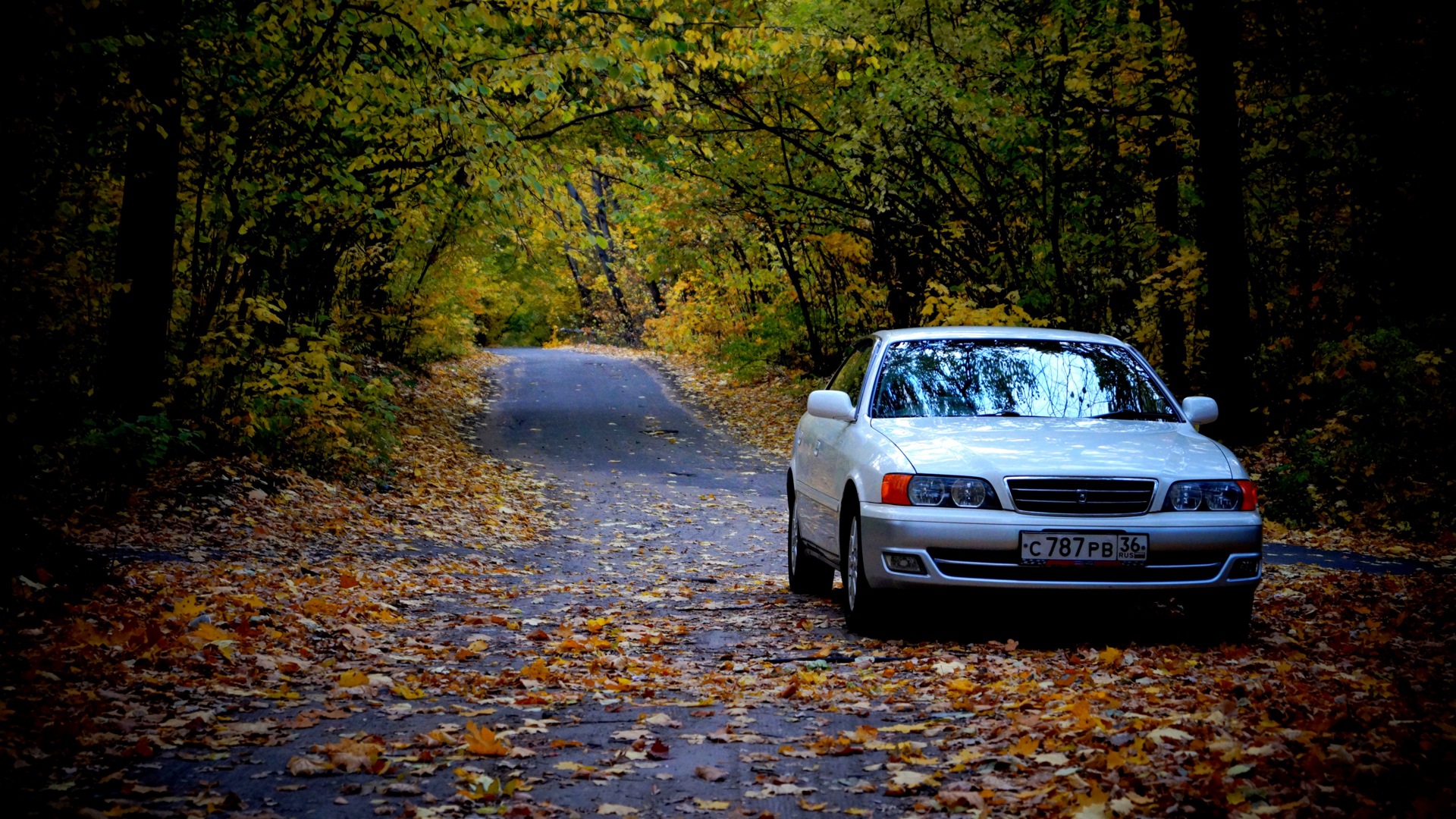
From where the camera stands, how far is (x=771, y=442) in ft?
70.1

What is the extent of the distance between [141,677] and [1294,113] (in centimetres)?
1471

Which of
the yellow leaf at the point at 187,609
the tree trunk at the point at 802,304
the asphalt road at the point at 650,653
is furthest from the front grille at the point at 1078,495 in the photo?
the tree trunk at the point at 802,304

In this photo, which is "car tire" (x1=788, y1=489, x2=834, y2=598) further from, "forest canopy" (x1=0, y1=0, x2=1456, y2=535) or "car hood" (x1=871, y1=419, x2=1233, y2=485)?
"forest canopy" (x1=0, y1=0, x2=1456, y2=535)

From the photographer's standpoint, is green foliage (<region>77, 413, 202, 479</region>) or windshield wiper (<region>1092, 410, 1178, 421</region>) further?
green foliage (<region>77, 413, 202, 479</region>)

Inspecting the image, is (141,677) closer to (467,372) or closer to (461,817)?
(461,817)

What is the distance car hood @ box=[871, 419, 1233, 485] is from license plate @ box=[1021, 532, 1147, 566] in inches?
12.8

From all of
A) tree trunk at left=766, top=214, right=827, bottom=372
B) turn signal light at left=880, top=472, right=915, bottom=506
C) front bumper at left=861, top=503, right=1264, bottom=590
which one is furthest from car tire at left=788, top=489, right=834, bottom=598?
tree trunk at left=766, top=214, right=827, bottom=372

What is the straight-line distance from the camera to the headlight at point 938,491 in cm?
617

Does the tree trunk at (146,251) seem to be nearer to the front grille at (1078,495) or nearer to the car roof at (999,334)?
the car roof at (999,334)

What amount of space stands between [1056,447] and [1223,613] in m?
1.30

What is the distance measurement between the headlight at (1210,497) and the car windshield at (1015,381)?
3.05ft

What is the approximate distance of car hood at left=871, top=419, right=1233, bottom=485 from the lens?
20.3 feet

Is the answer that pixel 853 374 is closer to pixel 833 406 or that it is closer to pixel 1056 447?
pixel 833 406

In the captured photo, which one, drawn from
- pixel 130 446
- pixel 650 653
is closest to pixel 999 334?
pixel 650 653
